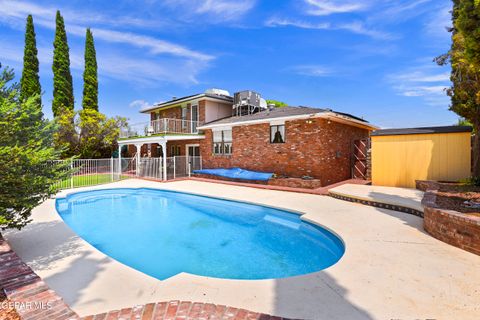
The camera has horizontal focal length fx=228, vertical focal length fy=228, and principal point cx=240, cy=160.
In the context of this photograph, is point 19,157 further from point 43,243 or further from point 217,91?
point 217,91

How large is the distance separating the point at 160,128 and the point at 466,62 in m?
20.0

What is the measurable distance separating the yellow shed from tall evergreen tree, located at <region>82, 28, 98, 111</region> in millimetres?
31920

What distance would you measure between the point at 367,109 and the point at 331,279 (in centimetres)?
2460

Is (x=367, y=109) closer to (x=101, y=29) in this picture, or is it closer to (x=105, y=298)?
(x=101, y=29)

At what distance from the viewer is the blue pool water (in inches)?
212

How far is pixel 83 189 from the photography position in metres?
14.7

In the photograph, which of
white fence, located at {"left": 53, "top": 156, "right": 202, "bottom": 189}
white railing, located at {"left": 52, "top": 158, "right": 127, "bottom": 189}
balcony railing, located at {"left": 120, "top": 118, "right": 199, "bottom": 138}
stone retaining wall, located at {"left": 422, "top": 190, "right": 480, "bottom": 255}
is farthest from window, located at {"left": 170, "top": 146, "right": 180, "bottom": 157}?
stone retaining wall, located at {"left": 422, "top": 190, "right": 480, "bottom": 255}

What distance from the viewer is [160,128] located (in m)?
21.0

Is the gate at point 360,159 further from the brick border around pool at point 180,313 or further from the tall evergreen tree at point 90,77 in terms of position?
the tall evergreen tree at point 90,77

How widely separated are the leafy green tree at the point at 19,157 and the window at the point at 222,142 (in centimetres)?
1225

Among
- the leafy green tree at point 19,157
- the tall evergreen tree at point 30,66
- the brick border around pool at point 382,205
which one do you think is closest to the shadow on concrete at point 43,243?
the leafy green tree at point 19,157

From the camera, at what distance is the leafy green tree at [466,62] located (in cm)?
563

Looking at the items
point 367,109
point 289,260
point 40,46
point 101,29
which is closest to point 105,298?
point 289,260

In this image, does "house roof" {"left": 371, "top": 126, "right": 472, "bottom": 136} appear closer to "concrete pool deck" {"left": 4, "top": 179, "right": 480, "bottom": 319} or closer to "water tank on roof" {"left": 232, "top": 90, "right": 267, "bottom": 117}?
"concrete pool deck" {"left": 4, "top": 179, "right": 480, "bottom": 319}
